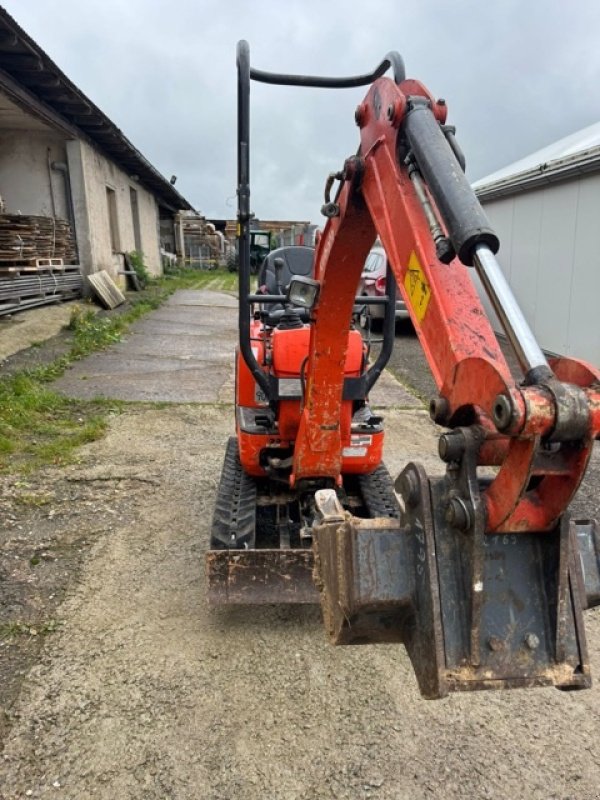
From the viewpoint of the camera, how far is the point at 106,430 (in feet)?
18.5

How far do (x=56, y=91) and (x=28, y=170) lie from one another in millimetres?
2568

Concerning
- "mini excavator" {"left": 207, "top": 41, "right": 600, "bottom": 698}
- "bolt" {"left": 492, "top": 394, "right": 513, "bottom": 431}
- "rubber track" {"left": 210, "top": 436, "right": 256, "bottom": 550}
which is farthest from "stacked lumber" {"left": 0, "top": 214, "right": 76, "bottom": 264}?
"bolt" {"left": 492, "top": 394, "right": 513, "bottom": 431}

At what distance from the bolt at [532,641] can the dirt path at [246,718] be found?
112cm

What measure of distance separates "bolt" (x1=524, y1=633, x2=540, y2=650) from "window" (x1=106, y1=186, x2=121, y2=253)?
15.9 m

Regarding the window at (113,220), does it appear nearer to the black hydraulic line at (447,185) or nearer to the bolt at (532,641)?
the black hydraulic line at (447,185)

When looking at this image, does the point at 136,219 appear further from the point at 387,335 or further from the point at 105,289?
the point at 387,335

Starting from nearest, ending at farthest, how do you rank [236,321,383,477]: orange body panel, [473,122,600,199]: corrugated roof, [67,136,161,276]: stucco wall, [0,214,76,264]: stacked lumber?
1. [236,321,383,477]: orange body panel
2. [473,122,600,199]: corrugated roof
3. [0,214,76,264]: stacked lumber
4. [67,136,161,276]: stucco wall

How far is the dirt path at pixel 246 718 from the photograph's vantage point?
204cm

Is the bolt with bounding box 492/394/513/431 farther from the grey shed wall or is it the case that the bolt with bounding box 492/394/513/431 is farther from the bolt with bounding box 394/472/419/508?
the grey shed wall

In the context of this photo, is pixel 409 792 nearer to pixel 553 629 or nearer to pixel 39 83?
pixel 553 629

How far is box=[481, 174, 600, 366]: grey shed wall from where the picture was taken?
8836 mm

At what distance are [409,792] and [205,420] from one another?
4529 mm

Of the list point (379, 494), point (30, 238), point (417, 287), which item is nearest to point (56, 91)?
point (30, 238)

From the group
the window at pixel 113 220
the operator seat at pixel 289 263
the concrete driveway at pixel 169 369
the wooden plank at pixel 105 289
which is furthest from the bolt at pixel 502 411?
the window at pixel 113 220
